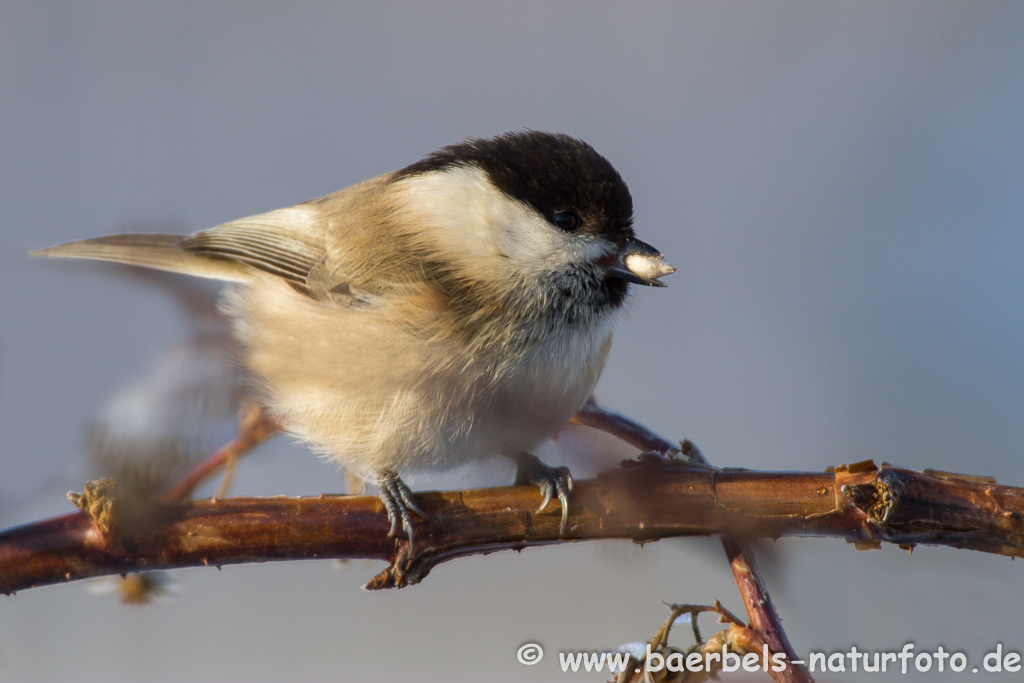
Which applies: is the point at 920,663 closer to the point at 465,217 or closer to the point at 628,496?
the point at 628,496

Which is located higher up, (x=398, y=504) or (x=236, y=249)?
(x=236, y=249)

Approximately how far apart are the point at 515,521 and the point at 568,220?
0.34m

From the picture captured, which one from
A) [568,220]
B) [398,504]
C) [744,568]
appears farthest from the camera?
[568,220]

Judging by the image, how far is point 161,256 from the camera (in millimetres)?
988

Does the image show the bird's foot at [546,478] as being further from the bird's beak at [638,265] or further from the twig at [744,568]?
the bird's beak at [638,265]

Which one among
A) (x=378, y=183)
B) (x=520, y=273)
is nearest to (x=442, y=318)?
(x=520, y=273)

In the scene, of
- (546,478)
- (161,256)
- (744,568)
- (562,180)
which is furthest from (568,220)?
(161,256)

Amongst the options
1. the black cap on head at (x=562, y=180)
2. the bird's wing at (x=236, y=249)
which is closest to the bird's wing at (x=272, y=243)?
the bird's wing at (x=236, y=249)

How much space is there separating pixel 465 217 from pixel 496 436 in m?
0.26

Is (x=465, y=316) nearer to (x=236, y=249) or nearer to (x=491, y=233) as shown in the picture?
(x=491, y=233)

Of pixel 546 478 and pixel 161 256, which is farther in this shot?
pixel 161 256

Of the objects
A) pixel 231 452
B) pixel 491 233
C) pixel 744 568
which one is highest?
pixel 491 233

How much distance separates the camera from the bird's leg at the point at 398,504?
2.18ft

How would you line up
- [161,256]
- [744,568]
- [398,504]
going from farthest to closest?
[161,256], [398,504], [744,568]
